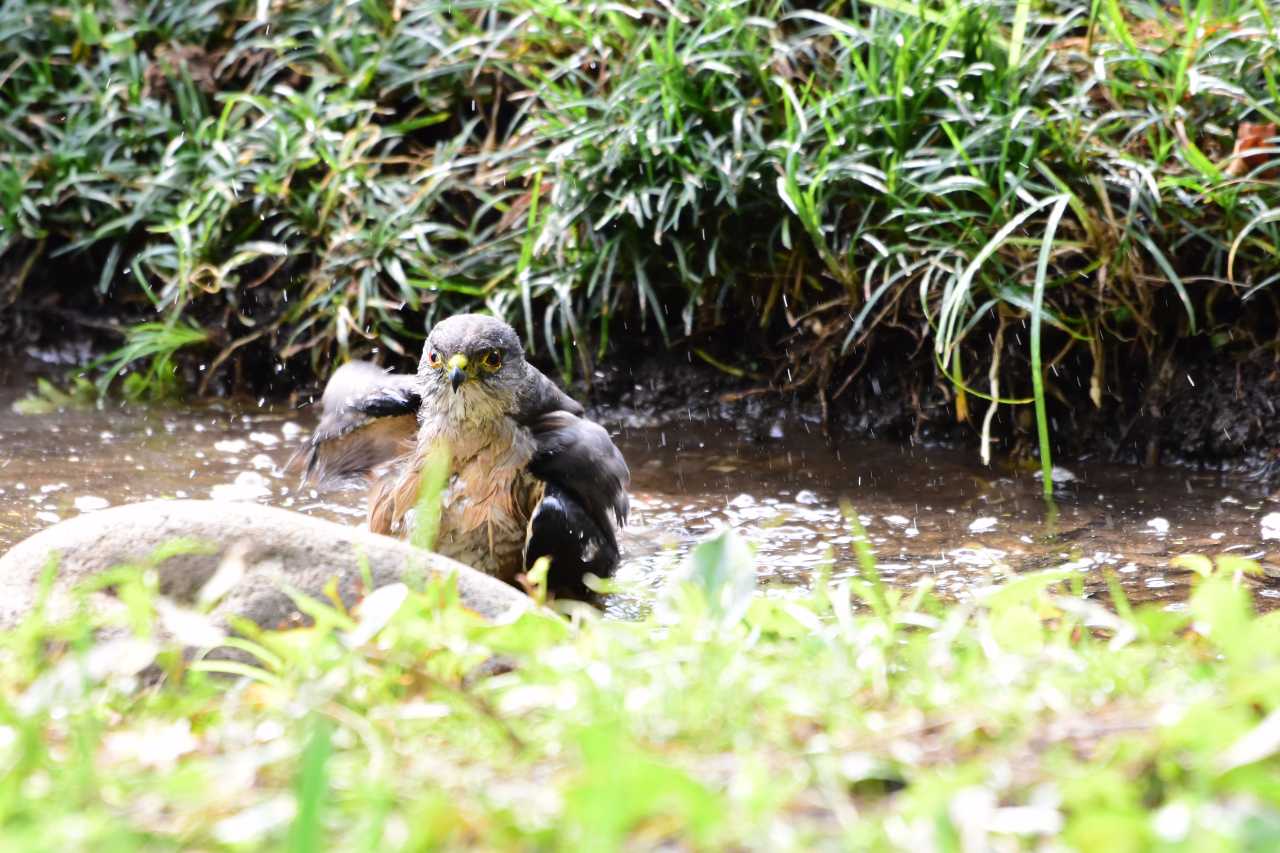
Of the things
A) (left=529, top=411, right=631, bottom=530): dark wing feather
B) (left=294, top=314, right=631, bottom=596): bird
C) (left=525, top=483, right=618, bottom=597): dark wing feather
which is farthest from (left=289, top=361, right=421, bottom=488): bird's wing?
(left=525, top=483, right=618, bottom=597): dark wing feather

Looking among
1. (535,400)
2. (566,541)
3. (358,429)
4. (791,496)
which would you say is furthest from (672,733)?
(791,496)

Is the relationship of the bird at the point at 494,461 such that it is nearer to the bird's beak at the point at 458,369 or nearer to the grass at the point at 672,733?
the bird's beak at the point at 458,369

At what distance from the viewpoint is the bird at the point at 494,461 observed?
4.29m

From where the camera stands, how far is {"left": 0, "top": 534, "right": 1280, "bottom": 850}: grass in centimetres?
156

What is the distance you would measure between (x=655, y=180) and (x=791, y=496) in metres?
1.48

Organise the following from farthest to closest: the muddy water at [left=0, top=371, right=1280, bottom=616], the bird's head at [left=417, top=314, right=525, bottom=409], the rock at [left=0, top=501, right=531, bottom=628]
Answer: the muddy water at [left=0, top=371, right=1280, bottom=616] → the bird's head at [left=417, top=314, right=525, bottom=409] → the rock at [left=0, top=501, right=531, bottom=628]

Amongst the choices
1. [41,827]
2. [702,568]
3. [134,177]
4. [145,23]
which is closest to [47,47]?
→ [145,23]

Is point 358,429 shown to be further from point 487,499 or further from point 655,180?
point 655,180

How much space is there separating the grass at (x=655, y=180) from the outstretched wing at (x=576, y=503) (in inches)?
58.1

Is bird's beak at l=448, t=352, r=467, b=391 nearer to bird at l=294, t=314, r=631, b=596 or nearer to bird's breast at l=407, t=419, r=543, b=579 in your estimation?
bird at l=294, t=314, r=631, b=596

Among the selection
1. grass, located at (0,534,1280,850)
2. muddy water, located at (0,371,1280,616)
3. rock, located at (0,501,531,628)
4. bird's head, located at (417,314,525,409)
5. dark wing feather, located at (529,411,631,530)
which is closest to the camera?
grass, located at (0,534,1280,850)

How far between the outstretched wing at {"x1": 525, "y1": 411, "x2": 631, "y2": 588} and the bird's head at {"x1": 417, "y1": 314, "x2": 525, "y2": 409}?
0.23 metres

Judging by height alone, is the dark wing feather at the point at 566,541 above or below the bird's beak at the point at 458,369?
below

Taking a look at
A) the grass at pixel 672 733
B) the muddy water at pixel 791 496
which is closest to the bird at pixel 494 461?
the muddy water at pixel 791 496
